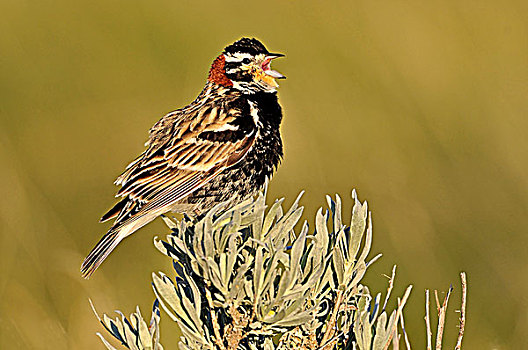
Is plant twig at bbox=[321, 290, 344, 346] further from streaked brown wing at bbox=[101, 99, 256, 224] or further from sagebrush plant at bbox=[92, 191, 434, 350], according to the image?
streaked brown wing at bbox=[101, 99, 256, 224]

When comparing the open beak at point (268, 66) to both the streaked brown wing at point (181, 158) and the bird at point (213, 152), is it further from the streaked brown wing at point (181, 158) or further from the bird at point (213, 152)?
the streaked brown wing at point (181, 158)

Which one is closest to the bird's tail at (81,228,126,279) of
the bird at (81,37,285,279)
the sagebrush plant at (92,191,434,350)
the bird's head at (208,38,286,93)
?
the bird at (81,37,285,279)

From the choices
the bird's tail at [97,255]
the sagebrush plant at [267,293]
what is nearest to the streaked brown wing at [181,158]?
the bird's tail at [97,255]

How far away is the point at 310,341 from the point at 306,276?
10 centimetres

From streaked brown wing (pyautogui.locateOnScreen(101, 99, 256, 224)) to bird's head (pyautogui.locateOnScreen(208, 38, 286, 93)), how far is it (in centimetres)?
12

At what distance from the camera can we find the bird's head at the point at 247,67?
2053 mm

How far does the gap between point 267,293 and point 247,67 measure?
1130 millimetres

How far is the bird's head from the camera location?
2.05m

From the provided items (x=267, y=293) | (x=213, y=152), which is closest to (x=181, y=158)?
(x=213, y=152)

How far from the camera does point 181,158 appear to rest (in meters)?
1.91
